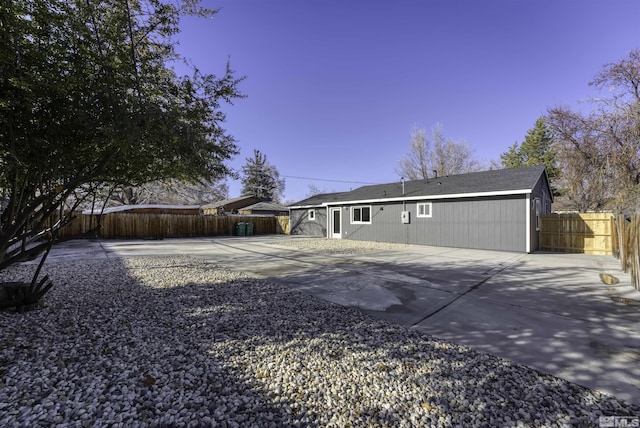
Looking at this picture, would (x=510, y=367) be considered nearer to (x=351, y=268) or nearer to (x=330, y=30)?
(x=351, y=268)

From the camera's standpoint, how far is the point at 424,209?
13.6 m

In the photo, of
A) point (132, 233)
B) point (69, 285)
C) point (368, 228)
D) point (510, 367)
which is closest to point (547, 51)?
point (368, 228)

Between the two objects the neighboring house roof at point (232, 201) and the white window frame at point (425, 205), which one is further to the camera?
the neighboring house roof at point (232, 201)

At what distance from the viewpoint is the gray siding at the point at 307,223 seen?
64.2ft

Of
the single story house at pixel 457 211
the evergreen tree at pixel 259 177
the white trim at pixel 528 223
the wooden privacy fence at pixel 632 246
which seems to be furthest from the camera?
the evergreen tree at pixel 259 177

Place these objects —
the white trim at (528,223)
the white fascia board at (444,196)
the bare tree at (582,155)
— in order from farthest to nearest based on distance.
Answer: the bare tree at (582,155) < the white fascia board at (444,196) < the white trim at (528,223)

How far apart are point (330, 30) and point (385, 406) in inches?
447

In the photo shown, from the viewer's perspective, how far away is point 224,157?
410 cm

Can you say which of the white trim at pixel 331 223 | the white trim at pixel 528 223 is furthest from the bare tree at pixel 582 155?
the white trim at pixel 331 223

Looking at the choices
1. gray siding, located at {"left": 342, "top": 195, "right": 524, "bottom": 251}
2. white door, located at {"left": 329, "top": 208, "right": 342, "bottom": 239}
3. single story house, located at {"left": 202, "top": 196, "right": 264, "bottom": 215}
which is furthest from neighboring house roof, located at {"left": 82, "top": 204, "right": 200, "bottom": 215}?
gray siding, located at {"left": 342, "top": 195, "right": 524, "bottom": 251}

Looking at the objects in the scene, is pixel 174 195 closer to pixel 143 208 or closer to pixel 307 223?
pixel 143 208

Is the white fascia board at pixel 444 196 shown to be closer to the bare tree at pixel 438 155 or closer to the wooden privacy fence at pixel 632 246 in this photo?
the wooden privacy fence at pixel 632 246

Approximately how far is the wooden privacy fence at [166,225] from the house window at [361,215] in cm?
751

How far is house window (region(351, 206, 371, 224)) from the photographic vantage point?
16188mm
